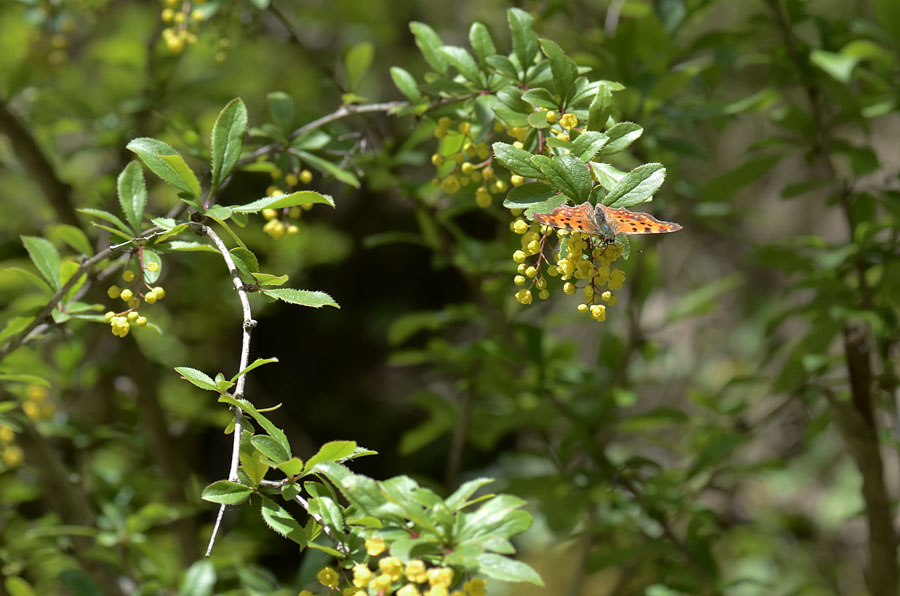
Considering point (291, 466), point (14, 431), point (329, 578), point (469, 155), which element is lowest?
point (14, 431)

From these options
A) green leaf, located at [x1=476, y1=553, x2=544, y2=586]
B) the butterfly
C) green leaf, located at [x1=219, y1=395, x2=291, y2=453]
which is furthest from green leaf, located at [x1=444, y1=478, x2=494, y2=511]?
the butterfly

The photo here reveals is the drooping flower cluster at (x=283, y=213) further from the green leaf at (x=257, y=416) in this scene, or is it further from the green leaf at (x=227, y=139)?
the green leaf at (x=257, y=416)

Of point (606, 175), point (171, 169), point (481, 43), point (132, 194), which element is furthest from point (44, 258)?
point (606, 175)

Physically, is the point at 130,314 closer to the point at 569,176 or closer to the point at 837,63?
the point at 569,176

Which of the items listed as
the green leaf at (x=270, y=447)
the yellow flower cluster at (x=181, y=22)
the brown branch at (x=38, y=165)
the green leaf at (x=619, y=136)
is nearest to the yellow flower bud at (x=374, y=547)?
the green leaf at (x=270, y=447)

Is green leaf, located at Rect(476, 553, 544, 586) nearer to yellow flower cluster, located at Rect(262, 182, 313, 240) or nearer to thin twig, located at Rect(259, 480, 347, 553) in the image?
thin twig, located at Rect(259, 480, 347, 553)

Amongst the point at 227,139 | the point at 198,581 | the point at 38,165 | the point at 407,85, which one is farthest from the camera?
the point at 38,165
